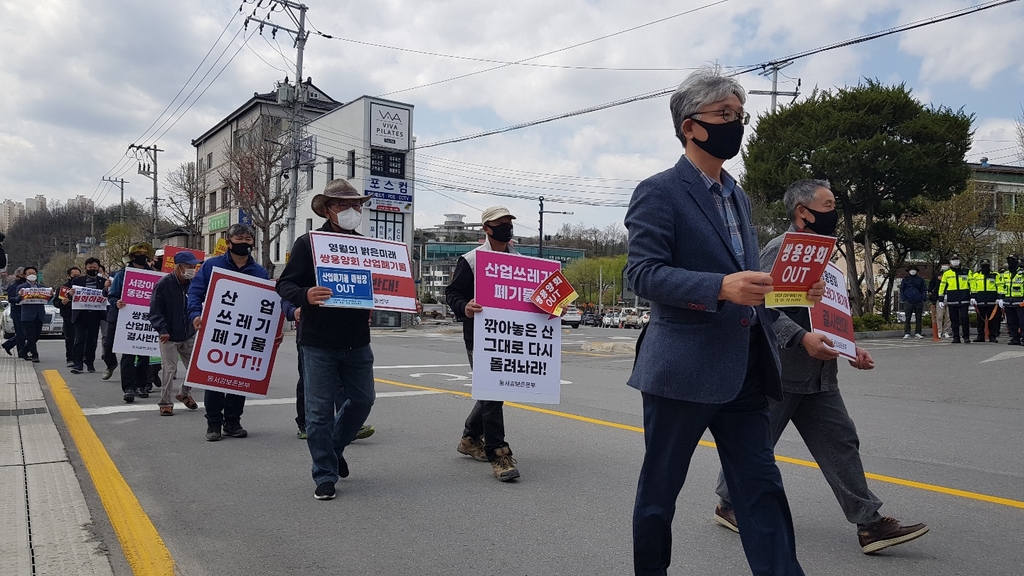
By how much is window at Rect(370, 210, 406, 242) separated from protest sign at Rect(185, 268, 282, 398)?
35.7m

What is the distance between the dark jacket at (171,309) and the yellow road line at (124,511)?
1281 mm

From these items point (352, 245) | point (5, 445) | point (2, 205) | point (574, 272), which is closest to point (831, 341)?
point (352, 245)

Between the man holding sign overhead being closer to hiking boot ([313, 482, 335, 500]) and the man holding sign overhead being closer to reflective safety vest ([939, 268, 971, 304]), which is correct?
hiking boot ([313, 482, 335, 500])

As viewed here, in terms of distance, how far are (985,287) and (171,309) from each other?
17.9m

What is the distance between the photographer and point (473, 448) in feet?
20.8

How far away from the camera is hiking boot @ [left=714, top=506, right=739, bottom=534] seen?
4418 millimetres

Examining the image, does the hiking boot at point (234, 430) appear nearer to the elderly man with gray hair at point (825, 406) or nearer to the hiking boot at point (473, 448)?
the hiking boot at point (473, 448)

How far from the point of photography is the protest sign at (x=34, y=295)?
48.2ft

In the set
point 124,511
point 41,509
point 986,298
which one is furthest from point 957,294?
point 41,509

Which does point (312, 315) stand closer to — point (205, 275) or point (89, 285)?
point (205, 275)

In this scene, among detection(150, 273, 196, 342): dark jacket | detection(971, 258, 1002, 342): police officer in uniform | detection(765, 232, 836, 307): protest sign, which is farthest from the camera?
detection(971, 258, 1002, 342): police officer in uniform

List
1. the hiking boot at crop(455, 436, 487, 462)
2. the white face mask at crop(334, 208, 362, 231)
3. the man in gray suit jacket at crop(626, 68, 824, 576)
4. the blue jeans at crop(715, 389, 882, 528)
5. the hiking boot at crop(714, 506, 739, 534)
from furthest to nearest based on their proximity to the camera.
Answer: the hiking boot at crop(455, 436, 487, 462)
the white face mask at crop(334, 208, 362, 231)
the hiking boot at crop(714, 506, 739, 534)
the blue jeans at crop(715, 389, 882, 528)
the man in gray suit jacket at crop(626, 68, 824, 576)

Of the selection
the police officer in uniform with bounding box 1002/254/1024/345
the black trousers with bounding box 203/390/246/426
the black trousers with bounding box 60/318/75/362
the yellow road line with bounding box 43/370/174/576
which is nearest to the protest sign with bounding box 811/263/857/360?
the yellow road line with bounding box 43/370/174/576

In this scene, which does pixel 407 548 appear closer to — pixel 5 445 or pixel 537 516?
pixel 537 516
